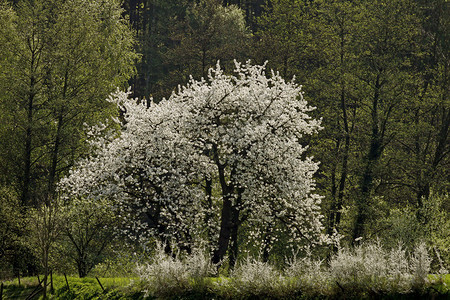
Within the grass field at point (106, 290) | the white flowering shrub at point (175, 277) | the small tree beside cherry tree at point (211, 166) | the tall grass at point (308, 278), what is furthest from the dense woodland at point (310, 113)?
the tall grass at point (308, 278)

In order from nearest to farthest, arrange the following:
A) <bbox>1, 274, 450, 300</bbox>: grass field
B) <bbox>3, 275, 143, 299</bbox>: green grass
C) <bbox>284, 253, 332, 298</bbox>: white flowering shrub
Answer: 1. <bbox>1, 274, 450, 300</bbox>: grass field
2. <bbox>284, 253, 332, 298</bbox>: white flowering shrub
3. <bbox>3, 275, 143, 299</bbox>: green grass

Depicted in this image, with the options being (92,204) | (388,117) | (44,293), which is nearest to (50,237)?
(44,293)

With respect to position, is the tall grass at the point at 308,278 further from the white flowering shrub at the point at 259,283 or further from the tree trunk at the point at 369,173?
the tree trunk at the point at 369,173

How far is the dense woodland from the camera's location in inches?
944

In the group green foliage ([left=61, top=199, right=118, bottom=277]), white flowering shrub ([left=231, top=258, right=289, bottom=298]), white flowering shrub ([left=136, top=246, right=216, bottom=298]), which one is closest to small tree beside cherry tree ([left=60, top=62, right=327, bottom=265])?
green foliage ([left=61, top=199, right=118, bottom=277])

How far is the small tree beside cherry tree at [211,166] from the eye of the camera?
1877 centimetres

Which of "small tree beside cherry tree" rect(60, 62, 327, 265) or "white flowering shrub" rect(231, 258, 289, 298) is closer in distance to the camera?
"white flowering shrub" rect(231, 258, 289, 298)

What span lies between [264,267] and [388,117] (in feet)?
66.4

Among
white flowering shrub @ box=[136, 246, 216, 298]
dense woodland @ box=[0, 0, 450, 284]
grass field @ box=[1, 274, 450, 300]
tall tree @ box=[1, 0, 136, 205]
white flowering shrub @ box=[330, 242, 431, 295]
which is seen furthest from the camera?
tall tree @ box=[1, 0, 136, 205]

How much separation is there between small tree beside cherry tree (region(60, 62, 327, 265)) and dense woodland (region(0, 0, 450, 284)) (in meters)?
1.66

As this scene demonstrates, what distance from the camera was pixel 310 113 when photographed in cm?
3359

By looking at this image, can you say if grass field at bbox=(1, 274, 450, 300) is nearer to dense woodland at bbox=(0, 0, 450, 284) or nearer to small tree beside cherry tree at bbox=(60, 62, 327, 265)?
small tree beside cherry tree at bbox=(60, 62, 327, 265)

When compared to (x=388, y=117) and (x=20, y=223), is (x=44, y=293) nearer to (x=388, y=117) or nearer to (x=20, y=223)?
(x=20, y=223)

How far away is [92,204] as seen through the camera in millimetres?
21953
